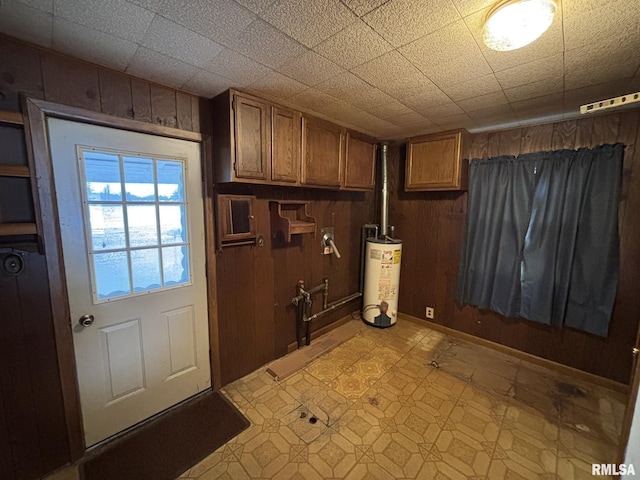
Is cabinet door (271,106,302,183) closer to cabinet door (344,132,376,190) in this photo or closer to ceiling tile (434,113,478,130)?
cabinet door (344,132,376,190)

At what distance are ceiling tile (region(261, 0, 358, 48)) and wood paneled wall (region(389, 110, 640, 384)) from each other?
2.29 meters

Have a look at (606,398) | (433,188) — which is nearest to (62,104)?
(433,188)

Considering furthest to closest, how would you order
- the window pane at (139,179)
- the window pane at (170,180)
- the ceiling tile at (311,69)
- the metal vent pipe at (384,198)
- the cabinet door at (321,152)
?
the metal vent pipe at (384,198) < the cabinet door at (321,152) < the window pane at (170,180) < the window pane at (139,179) < the ceiling tile at (311,69)

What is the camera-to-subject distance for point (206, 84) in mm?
1659

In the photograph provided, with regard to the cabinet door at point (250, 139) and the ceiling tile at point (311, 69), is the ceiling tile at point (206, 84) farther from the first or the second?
the ceiling tile at point (311, 69)

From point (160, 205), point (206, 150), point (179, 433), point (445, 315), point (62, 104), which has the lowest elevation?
point (179, 433)

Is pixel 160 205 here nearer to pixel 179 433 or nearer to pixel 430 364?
pixel 179 433

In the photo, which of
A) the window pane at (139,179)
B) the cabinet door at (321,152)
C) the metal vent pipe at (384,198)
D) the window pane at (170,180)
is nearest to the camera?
the window pane at (139,179)

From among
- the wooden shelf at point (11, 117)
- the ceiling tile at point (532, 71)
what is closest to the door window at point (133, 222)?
the wooden shelf at point (11, 117)

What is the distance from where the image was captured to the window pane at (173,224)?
1774 millimetres

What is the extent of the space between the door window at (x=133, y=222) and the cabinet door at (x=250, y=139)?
432 mm

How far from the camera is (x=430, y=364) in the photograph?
249 cm

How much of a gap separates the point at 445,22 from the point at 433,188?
191 cm

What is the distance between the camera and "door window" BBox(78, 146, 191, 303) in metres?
1.52
